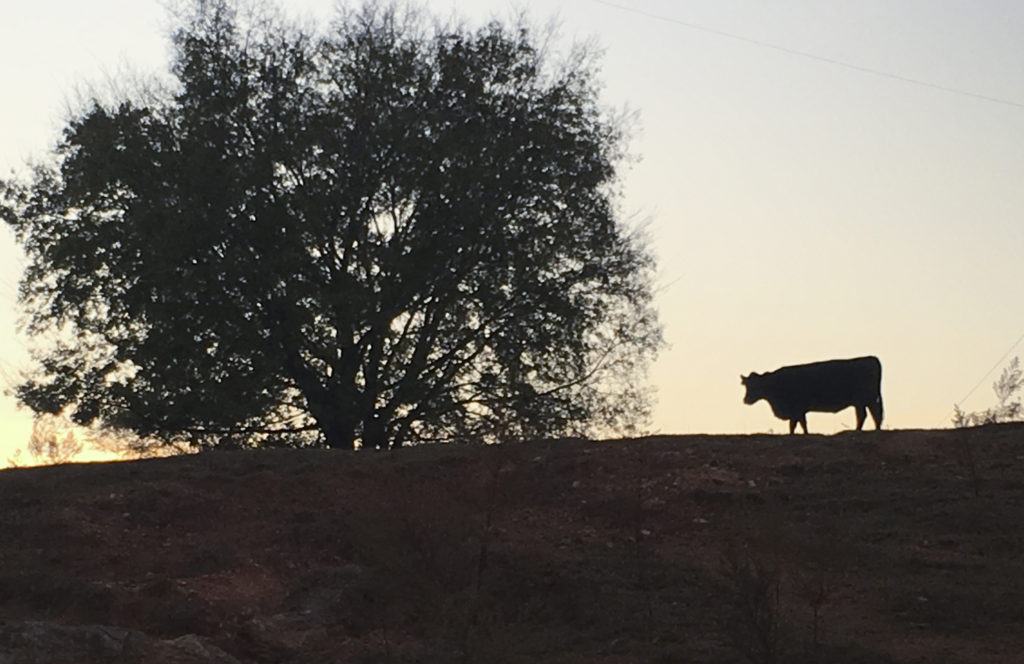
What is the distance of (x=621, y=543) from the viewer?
1675cm

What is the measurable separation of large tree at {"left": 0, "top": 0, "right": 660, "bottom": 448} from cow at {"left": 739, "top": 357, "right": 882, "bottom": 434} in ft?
14.2

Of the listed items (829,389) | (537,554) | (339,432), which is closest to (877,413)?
(829,389)

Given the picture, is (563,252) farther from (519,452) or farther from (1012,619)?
(1012,619)

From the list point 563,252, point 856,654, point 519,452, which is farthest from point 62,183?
point 856,654

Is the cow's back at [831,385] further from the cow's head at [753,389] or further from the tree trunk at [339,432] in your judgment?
the tree trunk at [339,432]

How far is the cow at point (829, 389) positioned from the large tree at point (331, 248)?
170 inches

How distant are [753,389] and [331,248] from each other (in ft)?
27.5

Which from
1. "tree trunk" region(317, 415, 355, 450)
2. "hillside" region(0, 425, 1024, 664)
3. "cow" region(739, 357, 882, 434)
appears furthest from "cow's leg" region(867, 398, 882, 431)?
"tree trunk" region(317, 415, 355, 450)

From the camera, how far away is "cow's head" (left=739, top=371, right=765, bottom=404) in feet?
94.2

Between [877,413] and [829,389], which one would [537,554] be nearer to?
[829,389]

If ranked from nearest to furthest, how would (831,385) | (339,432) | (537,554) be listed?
(537,554)
(831,385)
(339,432)

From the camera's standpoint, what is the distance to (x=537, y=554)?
16.4m

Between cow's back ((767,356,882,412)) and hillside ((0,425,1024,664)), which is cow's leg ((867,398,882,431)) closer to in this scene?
cow's back ((767,356,882,412))

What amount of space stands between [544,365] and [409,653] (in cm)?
1551
